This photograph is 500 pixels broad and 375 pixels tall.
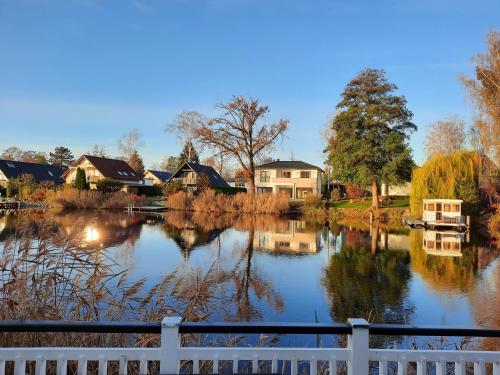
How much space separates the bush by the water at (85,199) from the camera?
36.6 metres

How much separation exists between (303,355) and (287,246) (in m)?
16.1

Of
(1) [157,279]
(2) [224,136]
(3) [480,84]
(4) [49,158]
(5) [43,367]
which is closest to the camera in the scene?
(5) [43,367]

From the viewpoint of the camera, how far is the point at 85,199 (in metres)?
37.2

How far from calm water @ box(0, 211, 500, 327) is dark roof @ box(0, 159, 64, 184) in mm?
34482

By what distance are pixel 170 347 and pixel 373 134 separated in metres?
33.2

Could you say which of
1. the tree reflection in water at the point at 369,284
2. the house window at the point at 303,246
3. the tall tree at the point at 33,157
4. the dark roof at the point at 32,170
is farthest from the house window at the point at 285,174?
the tall tree at the point at 33,157

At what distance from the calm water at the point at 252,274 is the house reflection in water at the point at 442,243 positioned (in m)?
0.05

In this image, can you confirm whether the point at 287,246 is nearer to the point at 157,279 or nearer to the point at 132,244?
the point at 132,244

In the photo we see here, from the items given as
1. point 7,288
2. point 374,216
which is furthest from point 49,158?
point 7,288

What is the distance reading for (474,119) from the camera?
78.6ft

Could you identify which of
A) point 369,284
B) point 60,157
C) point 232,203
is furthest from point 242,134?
point 60,157

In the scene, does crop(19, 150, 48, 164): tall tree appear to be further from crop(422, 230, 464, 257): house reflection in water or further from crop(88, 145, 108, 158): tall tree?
crop(422, 230, 464, 257): house reflection in water

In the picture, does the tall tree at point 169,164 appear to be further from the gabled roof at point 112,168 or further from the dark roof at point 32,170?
the dark roof at point 32,170

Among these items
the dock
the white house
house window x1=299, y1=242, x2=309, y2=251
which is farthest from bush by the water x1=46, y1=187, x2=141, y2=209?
house window x1=299, y1=242, x2=309, y2=251
